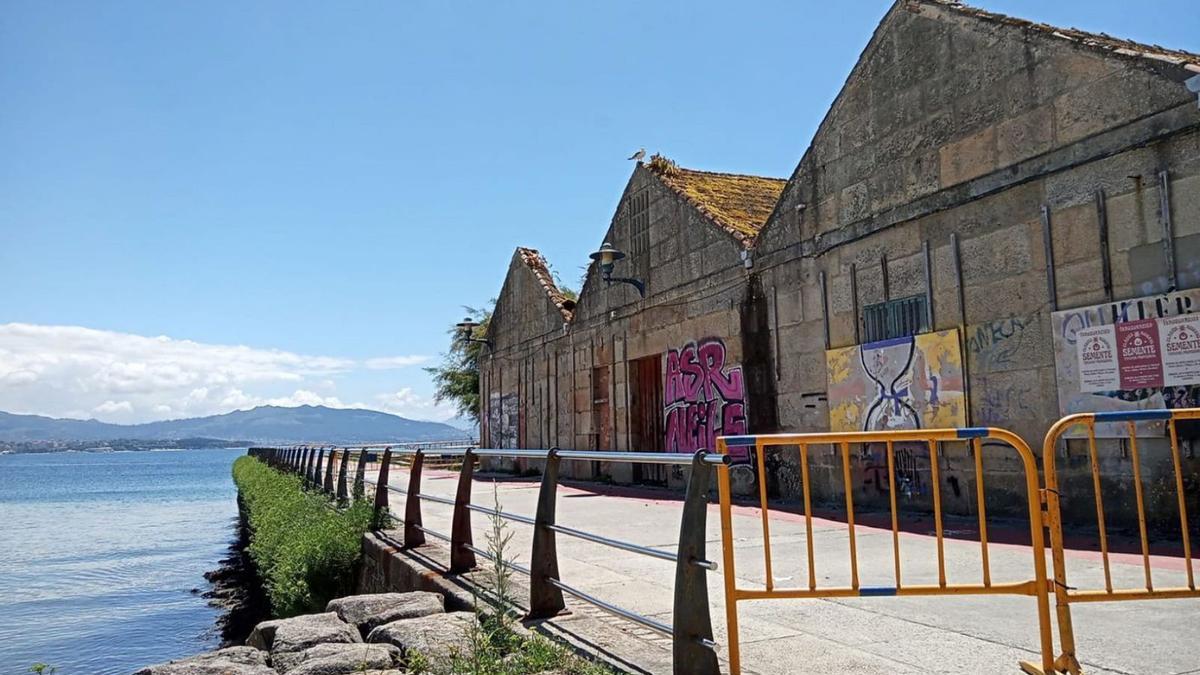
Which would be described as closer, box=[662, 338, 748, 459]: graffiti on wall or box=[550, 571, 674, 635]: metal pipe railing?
box=[550, 571, 674, 635]: metal pipe railing

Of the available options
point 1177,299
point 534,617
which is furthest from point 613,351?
point 534,617

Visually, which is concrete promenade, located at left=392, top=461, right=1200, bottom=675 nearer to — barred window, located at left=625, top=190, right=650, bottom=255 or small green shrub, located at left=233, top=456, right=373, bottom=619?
small green shrub, located at left=233, top=456, right=373, bottom=619

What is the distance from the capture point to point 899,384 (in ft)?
36.3

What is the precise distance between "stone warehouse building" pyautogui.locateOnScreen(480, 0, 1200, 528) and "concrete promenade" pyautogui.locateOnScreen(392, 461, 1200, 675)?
158 cm

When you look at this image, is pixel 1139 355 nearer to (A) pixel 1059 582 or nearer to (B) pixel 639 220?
(A) pixel 1059 582

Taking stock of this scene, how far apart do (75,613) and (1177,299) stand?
17.4 m

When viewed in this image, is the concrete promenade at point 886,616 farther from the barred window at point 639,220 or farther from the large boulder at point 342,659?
the barred window at point 639,220

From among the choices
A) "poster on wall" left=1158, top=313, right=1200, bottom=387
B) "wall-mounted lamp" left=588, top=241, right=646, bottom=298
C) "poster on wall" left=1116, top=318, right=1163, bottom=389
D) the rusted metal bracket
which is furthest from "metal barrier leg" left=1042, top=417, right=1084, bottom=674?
the rusted metal bracket

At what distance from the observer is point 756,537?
9.49 metres

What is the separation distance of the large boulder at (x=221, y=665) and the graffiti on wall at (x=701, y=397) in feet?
27.5

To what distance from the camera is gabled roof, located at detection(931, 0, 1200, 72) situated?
8.24 m

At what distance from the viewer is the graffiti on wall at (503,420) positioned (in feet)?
84.1

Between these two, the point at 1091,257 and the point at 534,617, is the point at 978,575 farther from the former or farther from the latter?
the point at 1091,257

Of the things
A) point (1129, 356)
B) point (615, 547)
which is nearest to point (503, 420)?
point (1129, 356)
